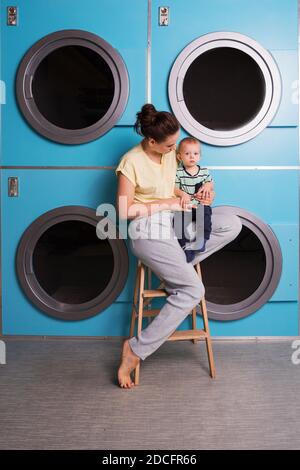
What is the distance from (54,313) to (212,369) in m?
0.92

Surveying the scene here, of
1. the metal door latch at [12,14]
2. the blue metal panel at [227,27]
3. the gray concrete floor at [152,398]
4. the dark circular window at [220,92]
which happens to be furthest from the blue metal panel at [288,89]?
the metal door latch at [12,14]

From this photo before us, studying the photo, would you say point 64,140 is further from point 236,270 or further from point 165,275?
point 236,270

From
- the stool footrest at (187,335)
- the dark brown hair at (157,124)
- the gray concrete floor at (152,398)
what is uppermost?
the dark brown hair at (157,124)

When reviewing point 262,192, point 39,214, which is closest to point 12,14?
point 39,214

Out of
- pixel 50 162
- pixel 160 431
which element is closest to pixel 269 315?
pixel 160 431

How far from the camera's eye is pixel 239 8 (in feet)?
8.23

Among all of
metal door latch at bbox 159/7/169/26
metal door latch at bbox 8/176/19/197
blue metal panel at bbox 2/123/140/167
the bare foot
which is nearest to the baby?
blue metal panel at bbox 2/123/140/167

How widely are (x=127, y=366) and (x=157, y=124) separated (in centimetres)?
104

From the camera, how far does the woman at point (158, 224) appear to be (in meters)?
2.11

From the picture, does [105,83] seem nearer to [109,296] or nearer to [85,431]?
Answer: [109,296]

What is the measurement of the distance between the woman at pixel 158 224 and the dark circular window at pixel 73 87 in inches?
19.2

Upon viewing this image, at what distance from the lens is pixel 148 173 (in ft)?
7.28

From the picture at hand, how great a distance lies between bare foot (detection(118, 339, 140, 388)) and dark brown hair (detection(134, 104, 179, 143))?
3.01 ft

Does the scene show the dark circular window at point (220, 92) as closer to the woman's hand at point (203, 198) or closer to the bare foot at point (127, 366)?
the woman's hand at point (203, 198)
